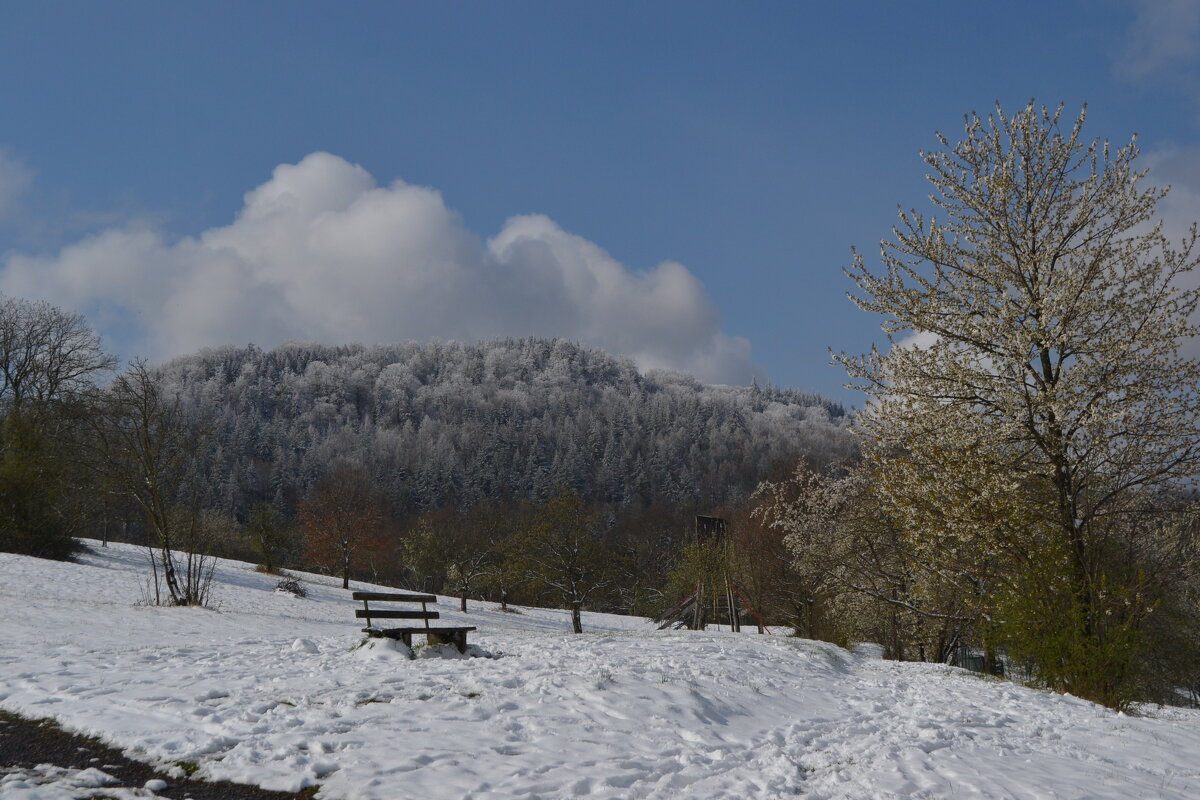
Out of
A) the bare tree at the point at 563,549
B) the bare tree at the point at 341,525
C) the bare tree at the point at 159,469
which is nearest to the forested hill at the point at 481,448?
the bare tree at the point at 341,525

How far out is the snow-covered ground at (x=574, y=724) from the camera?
614 cm

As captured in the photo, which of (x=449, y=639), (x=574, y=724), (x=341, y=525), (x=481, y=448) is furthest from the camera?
(x=481, y=448)

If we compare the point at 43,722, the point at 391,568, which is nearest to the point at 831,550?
the point at 43,722

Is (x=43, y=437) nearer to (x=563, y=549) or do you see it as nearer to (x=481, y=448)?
(x=563, y=549)

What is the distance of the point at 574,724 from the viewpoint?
752 centimetres

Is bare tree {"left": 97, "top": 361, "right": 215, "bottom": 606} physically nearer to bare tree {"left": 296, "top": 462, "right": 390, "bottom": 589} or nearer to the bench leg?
the bench leg

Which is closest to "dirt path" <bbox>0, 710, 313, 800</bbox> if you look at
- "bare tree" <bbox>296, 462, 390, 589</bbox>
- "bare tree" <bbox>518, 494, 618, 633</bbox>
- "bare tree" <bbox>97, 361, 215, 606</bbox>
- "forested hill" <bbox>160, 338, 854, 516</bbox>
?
"bare tree" <bbox>97, 361, 215, 606</bbox>

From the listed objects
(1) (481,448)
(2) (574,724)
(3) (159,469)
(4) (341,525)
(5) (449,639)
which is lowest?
(2) (574,724)

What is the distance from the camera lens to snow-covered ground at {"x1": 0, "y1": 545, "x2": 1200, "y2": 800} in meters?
6.14

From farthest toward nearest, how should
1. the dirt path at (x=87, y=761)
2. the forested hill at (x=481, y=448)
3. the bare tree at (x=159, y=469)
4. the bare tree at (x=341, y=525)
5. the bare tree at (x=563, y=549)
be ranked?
1. the forested hill at (x=481, y=448)
2. the bare tree at (x=341, y=525)
3. the bare tree at (x=563, y=549)
4. the bare tree at (x=159, y=469)
5. the dirt path at (x=87, y=761)

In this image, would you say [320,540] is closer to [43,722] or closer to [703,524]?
[703,524]

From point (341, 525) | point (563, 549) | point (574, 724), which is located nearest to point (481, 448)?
point (341, 525)

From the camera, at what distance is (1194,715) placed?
12.5 m

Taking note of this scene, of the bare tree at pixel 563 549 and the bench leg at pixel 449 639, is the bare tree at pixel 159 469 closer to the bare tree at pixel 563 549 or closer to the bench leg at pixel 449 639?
the bench leg at pixel 449 639
